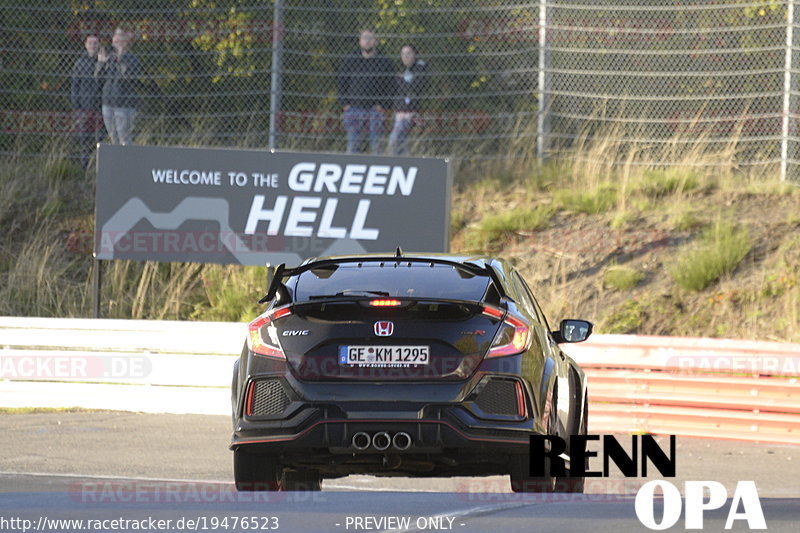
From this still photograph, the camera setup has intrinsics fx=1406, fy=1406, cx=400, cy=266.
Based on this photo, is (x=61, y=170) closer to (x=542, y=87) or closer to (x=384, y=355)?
(x=542, y=87)

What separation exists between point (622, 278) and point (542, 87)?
134 inches

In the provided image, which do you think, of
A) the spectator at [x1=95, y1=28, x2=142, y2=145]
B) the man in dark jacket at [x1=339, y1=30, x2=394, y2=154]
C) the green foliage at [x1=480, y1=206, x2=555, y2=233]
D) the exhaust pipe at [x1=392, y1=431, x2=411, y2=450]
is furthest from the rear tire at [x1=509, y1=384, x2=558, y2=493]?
the spectator at [x1=95, y1=28, x2=142, y2=145]

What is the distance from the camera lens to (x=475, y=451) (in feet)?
24.5

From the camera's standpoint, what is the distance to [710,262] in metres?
18.1

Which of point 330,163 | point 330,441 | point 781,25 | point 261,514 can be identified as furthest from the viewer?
point 781,25

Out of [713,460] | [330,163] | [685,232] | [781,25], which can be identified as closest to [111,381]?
[330,163]

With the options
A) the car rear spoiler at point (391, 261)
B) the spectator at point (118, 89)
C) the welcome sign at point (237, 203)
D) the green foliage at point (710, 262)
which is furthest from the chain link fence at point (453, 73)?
the car rear spoiler at point (391, 261)

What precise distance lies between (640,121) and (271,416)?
13.9m

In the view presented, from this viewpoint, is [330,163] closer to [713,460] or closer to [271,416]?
[713,460]

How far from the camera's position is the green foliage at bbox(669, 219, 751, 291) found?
18.1m

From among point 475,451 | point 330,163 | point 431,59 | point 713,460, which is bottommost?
point 713,460

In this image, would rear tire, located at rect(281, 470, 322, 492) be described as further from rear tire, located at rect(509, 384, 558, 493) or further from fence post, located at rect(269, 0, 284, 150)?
fence post, located at rect(269, 0, 284, 150)

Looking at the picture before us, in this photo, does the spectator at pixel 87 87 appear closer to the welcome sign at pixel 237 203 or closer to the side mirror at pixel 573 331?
the welcome sign at pixel 237 203

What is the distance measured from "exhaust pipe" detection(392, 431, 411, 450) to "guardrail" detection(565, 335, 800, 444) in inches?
282
